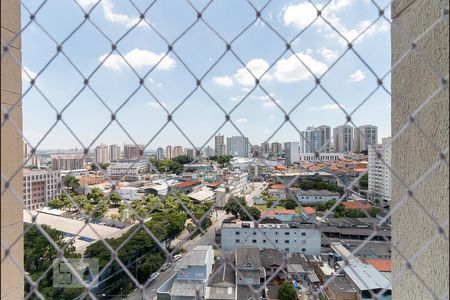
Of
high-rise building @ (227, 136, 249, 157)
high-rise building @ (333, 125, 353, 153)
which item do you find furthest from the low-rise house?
high-rise building @ (227, 136, 249, 157)

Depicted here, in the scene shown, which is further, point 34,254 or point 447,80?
point 34,254

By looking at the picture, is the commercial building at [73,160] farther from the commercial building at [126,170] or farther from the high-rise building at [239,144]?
the high-rise building at [239,144]

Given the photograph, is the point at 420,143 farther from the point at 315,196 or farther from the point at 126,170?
the point at 315,196

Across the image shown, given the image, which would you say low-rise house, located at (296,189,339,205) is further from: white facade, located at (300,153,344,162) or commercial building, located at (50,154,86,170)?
commercial building, located at (50,154,86,170)

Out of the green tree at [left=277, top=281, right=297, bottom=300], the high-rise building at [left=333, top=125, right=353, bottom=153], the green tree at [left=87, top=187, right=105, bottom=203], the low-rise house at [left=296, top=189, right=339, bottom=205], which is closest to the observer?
the high-rise building at [left=333, top=125, right=353, bottom=153]

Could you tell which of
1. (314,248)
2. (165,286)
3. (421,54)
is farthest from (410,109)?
(314,248)

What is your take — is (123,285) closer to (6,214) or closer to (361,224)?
(6,214)
